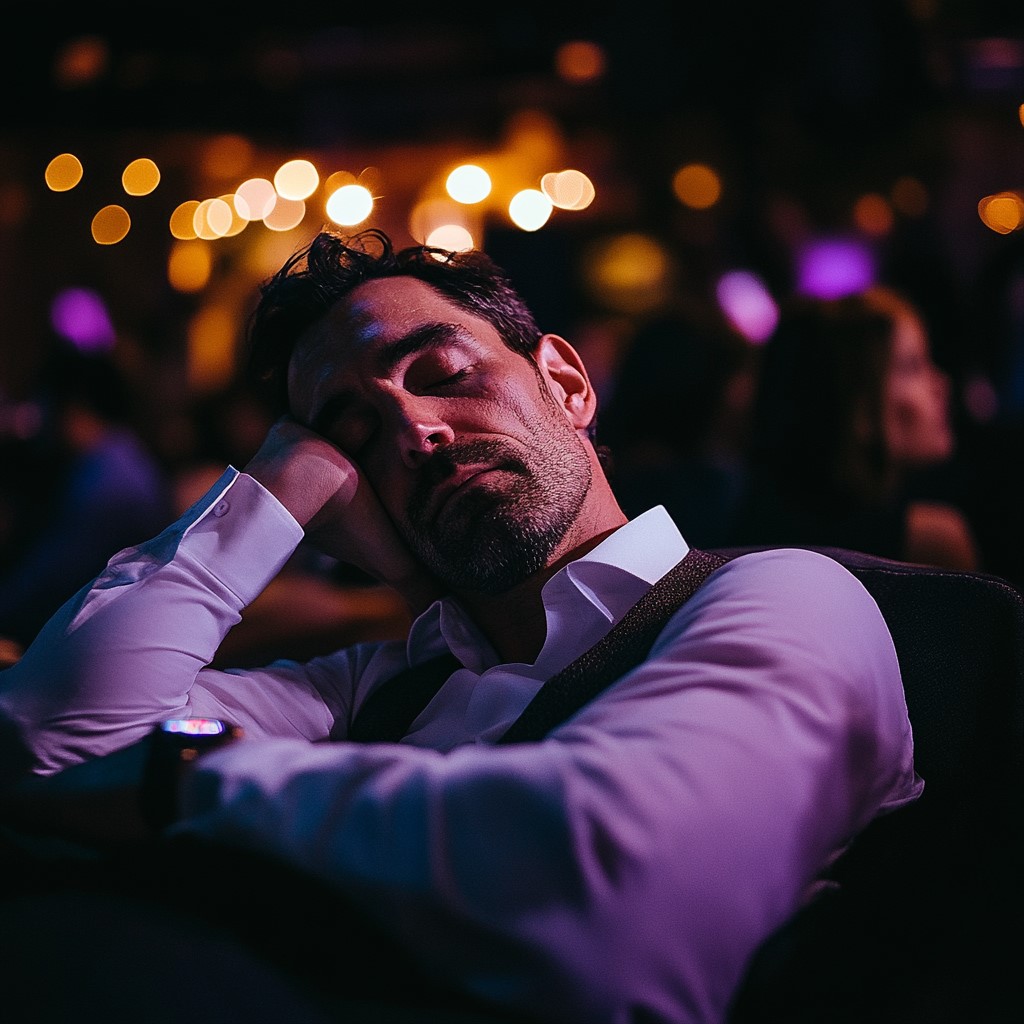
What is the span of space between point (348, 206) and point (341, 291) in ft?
18.0

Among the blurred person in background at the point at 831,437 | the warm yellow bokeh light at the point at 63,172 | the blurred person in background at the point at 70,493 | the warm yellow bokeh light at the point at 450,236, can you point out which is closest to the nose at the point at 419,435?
the blurred person in background at the point at 831,437

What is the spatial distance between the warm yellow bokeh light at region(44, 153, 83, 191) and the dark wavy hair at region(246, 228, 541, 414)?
8047 mm

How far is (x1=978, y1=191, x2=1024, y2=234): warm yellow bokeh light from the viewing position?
7.66 meters

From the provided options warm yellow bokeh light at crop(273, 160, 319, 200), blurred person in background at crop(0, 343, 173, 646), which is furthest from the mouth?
warm yellow bokeh light at crop(273, 160, 319, 200)

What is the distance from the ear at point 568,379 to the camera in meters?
1.67

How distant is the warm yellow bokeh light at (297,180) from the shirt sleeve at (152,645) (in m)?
7.09

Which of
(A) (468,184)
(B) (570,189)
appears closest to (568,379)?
(A) (468,184)

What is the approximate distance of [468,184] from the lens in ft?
25.1

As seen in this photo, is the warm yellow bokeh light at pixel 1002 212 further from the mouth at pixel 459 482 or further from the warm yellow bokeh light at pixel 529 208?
the mouth at pixel 459 482

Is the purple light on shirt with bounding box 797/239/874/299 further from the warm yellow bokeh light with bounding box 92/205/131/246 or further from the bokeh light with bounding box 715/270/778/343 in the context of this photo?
the warm yellow bokeh light with bounding box 92/205/131/246

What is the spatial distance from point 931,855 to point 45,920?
0.87 meters

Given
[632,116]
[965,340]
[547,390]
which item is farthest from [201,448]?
[547,390]

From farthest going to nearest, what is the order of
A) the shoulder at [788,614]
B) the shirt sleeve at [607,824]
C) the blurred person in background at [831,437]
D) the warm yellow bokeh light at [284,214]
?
the warm yellow bokeh light at [284,214], the blurred person in background at [831,437], the shoulder at [788,614], the shirt sleeve at [607,824]

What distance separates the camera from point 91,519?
147 inches
